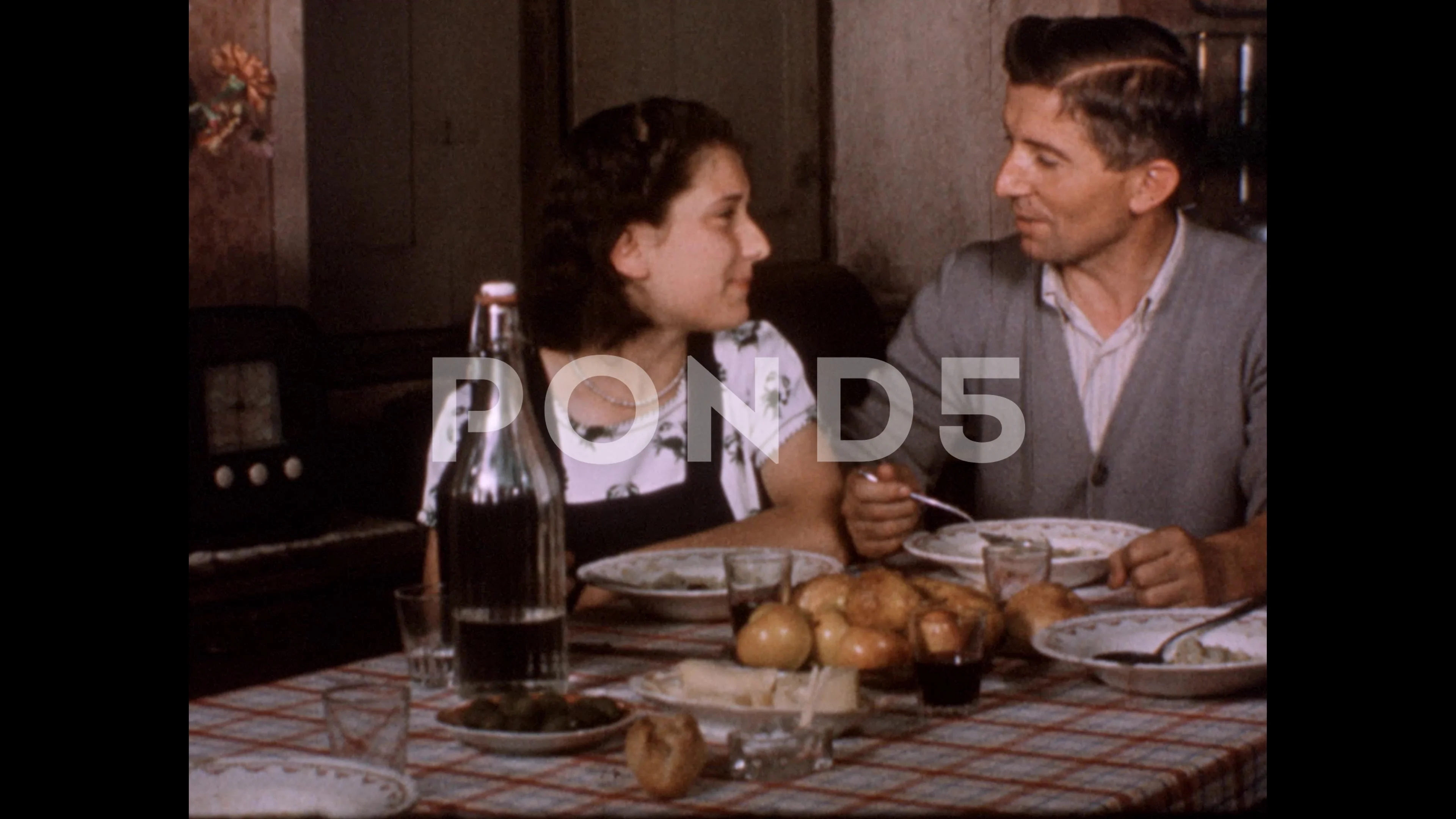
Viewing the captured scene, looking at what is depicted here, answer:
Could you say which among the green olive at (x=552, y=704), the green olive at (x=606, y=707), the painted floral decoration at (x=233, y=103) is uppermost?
the painted floral decoration at (x=233, y=103)

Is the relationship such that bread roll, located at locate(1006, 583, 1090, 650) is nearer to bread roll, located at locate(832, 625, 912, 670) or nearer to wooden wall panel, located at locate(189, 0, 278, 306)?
bread roll, located at locate(832, 625, 912, 670)

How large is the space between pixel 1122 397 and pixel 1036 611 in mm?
1155

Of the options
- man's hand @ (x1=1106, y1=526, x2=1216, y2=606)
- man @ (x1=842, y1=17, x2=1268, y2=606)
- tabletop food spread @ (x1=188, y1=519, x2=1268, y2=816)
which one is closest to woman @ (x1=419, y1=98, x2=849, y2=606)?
man @ (x1=842, y1=17, x2=1268, y2=606)

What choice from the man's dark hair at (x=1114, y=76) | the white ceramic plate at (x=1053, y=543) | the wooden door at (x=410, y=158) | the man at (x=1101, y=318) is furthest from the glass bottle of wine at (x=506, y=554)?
the wooden door at (x=410, y=158)

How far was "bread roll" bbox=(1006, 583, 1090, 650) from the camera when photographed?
5.47 feet

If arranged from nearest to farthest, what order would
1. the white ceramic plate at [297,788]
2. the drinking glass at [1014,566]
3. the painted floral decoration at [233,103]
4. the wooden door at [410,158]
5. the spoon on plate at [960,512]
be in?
the white ceramic plate at [297,788]
the drinking glass at [1014,566]
the spoon on plate at [960,512]
the painted floral decoration at [233,103]
the wooden door at [410,158]

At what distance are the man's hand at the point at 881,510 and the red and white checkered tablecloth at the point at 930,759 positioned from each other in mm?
550

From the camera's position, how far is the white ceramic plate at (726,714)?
1.35 metres

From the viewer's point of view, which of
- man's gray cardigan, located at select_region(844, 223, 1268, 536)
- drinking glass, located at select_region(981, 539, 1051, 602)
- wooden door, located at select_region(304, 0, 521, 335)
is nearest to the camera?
drinking glass, located at select_region(981, 539, 1051, 602)

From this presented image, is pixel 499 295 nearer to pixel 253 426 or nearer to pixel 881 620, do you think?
pixel 881 620

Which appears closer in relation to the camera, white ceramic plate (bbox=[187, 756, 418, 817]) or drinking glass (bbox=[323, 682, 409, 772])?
white ceramic plate (bbox=[187, 756, 418, 817])

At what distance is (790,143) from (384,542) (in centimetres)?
177


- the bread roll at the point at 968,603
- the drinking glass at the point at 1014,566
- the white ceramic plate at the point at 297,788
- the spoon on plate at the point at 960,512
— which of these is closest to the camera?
the white ceramic plate at the point at 297,788

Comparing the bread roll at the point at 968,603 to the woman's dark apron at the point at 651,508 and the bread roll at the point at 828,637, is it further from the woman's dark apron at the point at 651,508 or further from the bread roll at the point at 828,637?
the woman's dark apron at the point at 651,508
